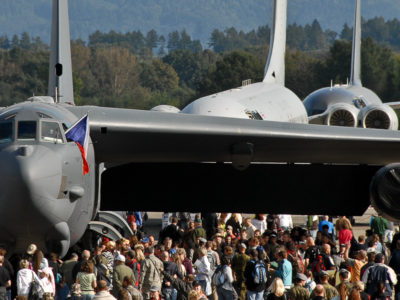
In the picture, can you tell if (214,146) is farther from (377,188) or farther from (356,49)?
(356,49)

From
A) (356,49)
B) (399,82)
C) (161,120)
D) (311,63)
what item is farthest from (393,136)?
(311,63)

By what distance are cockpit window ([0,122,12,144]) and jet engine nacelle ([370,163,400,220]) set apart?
6179mm

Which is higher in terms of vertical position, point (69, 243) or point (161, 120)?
point (161, 120)

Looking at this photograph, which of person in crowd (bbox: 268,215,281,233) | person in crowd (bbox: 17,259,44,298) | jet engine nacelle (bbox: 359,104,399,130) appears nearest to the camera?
person in crowd (bbox: 17,259,44,298)

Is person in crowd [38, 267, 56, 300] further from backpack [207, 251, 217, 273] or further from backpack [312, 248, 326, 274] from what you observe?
backpack [312, 248, 326, 274]

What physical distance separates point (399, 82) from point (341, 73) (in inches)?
281

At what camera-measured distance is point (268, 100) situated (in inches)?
1176

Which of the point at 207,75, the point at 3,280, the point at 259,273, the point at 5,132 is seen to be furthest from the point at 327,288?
the point at 207,75

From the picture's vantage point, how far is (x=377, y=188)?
48.9 feet

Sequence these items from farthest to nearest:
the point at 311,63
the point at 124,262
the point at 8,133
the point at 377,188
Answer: the point at 311,63, the point at 377,188, the point at 124,262, the point at 8,133

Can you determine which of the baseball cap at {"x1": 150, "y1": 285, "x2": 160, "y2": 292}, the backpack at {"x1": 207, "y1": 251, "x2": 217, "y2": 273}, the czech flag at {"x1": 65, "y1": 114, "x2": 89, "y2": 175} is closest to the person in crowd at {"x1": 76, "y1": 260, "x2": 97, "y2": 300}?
the baseball cap at {"x1": 150, "y1": 285, "x2": 160, "y2": 292}

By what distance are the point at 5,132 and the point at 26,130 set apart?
297mm

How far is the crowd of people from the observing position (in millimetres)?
12422

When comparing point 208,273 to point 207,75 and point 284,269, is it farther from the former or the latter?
point 207,75
